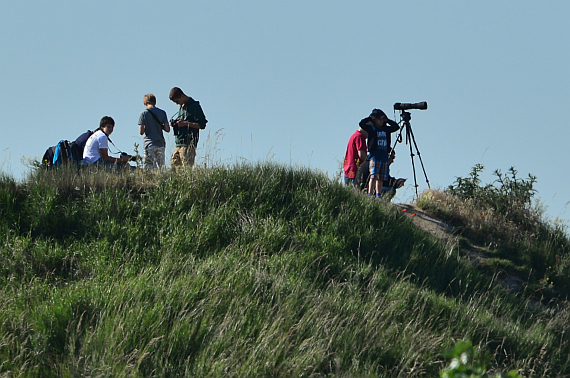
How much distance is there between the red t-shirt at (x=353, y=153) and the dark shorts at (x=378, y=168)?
0.38 m

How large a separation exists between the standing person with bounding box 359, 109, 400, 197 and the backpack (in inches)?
189

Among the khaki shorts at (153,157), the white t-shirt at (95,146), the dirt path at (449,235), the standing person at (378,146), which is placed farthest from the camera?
the standing person at (378,146)

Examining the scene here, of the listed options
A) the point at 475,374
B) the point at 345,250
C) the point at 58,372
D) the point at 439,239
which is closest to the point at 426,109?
the point at 439,239

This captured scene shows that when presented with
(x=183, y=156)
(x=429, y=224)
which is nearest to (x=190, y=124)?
(x=183, y=156)

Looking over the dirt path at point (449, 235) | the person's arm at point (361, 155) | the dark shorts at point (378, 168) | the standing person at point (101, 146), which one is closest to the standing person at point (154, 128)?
the standing person at point (101, 146)

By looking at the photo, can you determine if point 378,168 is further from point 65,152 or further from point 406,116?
point 65,152

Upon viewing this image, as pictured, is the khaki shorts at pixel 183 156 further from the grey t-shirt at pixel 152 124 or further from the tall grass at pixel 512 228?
the tall grass at pixel 512 228

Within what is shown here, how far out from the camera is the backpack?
10.7 meters

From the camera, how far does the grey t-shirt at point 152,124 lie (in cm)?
1087

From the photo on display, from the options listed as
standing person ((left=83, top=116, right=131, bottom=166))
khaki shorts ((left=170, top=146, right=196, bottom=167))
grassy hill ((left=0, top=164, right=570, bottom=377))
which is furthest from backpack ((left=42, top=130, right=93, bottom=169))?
khaki shorts ((left=170, top=146, right=196, bottom=167))

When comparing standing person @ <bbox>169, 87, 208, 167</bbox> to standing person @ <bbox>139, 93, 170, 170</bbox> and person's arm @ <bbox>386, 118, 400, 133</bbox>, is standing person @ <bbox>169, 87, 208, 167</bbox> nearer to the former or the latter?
standing person @ <bbox>139, 93, 170, 170</bbox>

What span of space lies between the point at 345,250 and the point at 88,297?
3.78 m

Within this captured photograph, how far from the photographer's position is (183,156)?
36.0ft

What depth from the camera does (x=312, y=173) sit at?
11.0m
